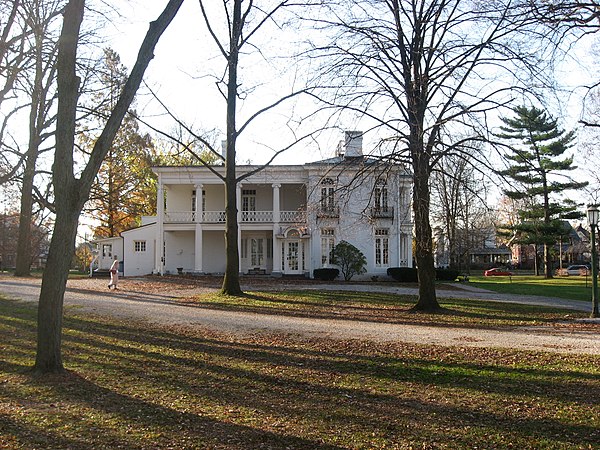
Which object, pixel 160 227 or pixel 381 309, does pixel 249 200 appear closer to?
pixel 160 227

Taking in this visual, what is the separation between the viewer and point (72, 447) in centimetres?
470

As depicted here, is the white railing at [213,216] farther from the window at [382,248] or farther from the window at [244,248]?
the window at [382,248]

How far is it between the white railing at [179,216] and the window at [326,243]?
8.28 meters

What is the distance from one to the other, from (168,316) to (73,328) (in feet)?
9.66

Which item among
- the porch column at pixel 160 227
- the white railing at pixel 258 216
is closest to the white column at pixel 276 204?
the white railing at pixel 258 216

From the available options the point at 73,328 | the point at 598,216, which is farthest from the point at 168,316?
the point at 598,216

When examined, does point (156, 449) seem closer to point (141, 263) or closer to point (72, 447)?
point (72, 447)

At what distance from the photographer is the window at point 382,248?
3394 cm

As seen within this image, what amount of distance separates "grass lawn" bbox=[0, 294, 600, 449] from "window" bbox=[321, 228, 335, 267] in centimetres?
2323

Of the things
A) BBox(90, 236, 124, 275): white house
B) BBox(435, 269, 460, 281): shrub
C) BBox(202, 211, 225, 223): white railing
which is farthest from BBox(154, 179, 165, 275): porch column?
BBox(435, 269, 460, 281): shrub

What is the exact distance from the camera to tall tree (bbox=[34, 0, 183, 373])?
289 inches

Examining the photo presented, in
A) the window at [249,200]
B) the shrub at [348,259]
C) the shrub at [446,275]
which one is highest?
the window at [249,200]

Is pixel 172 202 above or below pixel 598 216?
above

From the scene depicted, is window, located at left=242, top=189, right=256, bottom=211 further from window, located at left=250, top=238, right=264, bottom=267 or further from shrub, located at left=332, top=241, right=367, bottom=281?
shrub, located at left=332, top=241, right=367, bottom=281
